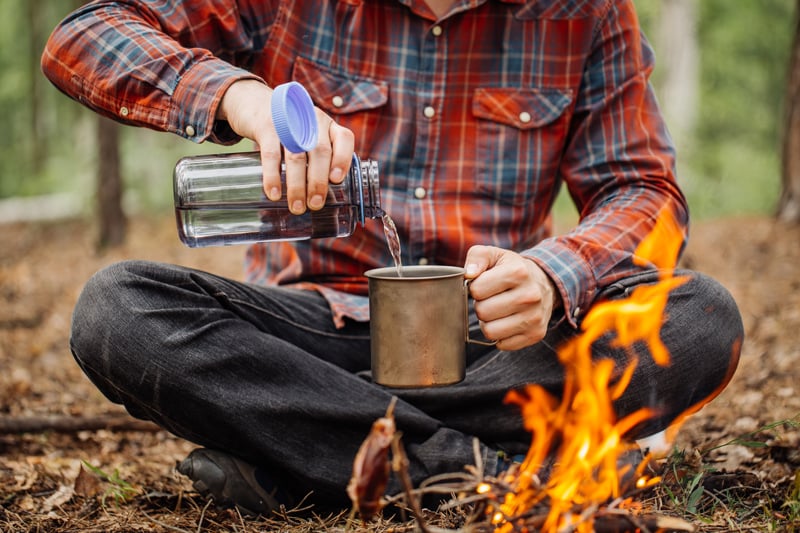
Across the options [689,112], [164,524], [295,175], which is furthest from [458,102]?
[689,112]

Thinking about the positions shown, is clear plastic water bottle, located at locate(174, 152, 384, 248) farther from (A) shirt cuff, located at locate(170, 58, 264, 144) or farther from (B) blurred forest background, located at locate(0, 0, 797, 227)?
(B) blurred forest background, located at locate(0, 0, 797, 227)

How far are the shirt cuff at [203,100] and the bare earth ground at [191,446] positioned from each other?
3.20 feet

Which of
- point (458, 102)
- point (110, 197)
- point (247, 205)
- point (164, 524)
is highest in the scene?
point (458, 102)

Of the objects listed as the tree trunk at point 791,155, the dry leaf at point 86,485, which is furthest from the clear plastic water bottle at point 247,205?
the tree trunk at point 791,155

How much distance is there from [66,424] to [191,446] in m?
0.49

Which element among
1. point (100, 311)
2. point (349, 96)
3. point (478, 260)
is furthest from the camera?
point (349, 96)

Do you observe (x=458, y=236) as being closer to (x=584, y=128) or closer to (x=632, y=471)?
(x=584, y=128)

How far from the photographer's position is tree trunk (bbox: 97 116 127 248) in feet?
26.9

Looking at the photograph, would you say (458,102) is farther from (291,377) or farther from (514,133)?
(291,377)

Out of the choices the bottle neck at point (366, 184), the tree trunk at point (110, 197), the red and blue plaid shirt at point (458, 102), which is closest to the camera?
the bottle neck at point (366, 184)

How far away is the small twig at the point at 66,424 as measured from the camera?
2947mm

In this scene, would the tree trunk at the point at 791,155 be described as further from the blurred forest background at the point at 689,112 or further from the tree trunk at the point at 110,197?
the tree trunk at the point at 110,197

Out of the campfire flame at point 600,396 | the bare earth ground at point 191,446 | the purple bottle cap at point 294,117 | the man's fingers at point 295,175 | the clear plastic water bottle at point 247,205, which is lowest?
the bare earth ground at point 191,446

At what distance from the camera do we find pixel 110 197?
8320 mm
